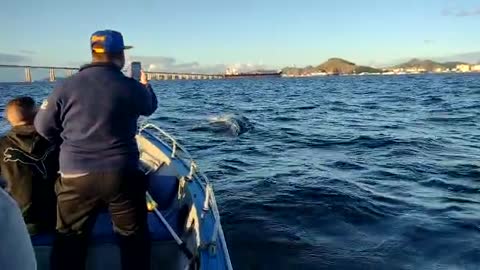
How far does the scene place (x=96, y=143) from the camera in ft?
10.9

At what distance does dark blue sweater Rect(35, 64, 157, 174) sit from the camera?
325cm

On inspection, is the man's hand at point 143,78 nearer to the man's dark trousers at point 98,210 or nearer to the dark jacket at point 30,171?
the man's dark trousers at point 98,210

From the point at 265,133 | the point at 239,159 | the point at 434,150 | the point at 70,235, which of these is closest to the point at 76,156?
the point at 70,235

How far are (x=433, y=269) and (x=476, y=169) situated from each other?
5.91 m

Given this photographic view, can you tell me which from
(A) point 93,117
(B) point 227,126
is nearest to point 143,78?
(A) point 93,117

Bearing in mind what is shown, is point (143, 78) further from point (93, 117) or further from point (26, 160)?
point (26, 160)

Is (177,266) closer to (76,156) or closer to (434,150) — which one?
(76,156)

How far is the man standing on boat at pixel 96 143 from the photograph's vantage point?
10.7ft

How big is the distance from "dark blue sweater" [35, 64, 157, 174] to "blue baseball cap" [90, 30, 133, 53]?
0.41 ft

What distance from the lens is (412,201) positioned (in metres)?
9.01

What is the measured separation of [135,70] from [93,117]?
0.77 meters

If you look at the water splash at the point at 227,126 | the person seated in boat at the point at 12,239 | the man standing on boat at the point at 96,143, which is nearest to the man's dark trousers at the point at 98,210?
the man standing on boat at the point at 96,143

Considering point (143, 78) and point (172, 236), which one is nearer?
point (143, 78)

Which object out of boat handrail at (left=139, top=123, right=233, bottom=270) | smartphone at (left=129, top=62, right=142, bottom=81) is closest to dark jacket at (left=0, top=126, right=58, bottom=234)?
smartphone at (left=129, top=62, right=142, bottom=81)
